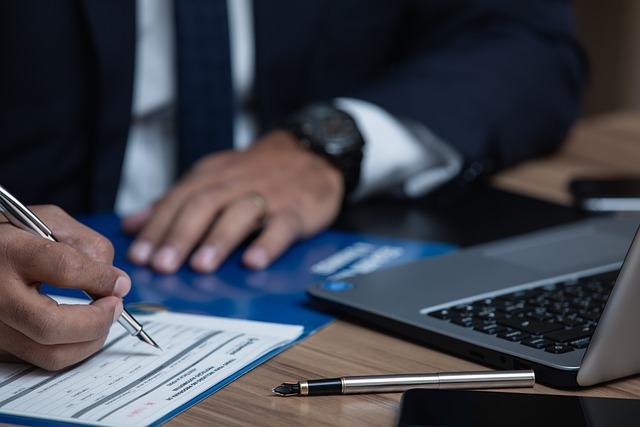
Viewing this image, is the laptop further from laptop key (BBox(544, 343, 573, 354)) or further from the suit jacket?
the suit jacket

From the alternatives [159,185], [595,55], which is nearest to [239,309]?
[159,185]

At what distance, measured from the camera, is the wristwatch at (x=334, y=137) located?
112 cm

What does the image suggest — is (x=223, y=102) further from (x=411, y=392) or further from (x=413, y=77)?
(x=411, y=392)

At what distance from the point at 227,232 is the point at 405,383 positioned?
38cm

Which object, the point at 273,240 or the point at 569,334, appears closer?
the point at 569,334

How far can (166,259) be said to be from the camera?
0.86 m

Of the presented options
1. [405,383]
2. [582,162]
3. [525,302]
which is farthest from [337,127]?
[405,383]

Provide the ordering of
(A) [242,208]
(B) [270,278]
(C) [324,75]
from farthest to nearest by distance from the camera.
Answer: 1. (C) [324,75]
2. (A) [242,208]
3. (B) [270,278]

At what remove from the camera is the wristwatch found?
112 centimetres

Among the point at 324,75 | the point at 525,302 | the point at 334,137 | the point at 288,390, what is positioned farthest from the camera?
the point at 324,75

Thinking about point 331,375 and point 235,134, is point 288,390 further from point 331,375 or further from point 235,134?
point 235,134

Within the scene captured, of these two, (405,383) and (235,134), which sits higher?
(235,134)

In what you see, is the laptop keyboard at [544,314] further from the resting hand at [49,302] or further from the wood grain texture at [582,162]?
the wood grain texture at [582,162]

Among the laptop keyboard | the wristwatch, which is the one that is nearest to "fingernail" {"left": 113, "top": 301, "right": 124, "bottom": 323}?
the laptop keyboard
